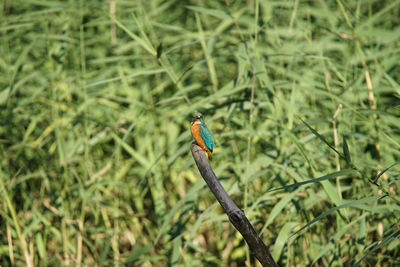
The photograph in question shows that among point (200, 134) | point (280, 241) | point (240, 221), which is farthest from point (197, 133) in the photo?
point (280, 241)

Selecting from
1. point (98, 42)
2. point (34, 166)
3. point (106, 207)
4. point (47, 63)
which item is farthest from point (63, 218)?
point (98, 42)

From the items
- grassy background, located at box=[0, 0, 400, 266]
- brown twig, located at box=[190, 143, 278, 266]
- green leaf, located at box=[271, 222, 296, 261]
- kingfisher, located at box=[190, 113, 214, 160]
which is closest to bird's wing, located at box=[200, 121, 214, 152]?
kingfisher, located at box=[190, 113, 214, 160]

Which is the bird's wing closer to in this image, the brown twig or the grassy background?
the brown twig

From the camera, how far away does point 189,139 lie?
245cm

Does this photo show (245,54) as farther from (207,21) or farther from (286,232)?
(207,21)

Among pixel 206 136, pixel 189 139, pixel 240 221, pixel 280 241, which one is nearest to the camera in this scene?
pixel 240 221

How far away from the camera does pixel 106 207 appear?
8.90 feet

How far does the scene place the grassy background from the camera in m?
2.24

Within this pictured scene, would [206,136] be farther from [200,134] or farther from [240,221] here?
[240,221]

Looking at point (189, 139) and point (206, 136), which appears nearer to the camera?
point (206, 136)

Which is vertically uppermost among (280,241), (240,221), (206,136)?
(206,136)

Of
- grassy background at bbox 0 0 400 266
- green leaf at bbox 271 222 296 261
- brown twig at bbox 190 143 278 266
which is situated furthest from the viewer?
grassy background at bbox 0 0 400 266

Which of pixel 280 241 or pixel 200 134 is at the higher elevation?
pixel 200 134

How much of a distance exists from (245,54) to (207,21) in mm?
1402
